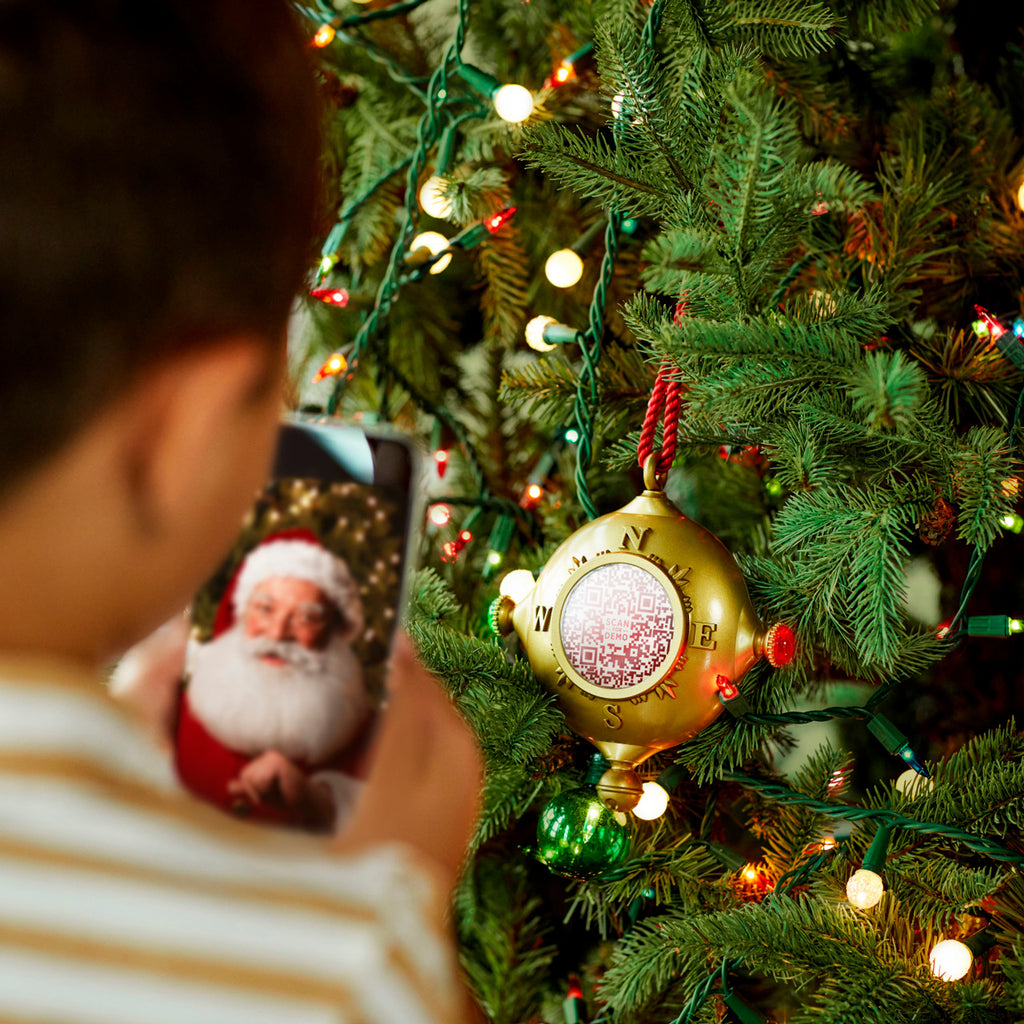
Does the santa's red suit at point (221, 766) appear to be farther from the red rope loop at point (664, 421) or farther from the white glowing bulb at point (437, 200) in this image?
the white glowing bulb at point (437, 200)

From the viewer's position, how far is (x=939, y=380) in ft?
1.92

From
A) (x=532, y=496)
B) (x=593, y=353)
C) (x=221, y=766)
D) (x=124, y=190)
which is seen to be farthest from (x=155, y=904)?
(x=532, y=496)

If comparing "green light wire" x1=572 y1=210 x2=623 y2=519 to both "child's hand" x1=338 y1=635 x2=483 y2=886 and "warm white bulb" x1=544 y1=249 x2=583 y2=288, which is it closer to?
"warm white bulb" x1=544 y1=249 x2=583 y2=288


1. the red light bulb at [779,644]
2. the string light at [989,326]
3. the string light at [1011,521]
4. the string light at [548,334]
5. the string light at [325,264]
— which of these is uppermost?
the string light at [325,264]

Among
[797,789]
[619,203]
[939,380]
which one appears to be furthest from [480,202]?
[797,789]

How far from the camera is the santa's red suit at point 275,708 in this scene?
25 cm

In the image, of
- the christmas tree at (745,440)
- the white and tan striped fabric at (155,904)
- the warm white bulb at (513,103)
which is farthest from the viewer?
the warm white bulb at (513,103)

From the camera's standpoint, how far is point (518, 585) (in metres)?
0.57

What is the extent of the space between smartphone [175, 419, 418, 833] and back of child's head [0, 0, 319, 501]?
0.05 meters

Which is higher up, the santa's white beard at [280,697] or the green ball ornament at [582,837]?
the green ball ornament at [582,837]

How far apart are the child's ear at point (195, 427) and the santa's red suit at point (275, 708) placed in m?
0.02

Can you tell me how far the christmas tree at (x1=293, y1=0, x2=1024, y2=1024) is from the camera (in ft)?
1.56

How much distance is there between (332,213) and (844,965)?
60cm

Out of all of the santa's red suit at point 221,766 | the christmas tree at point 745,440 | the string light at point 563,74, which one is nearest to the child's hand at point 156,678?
the santa's red suit at point 221,766
